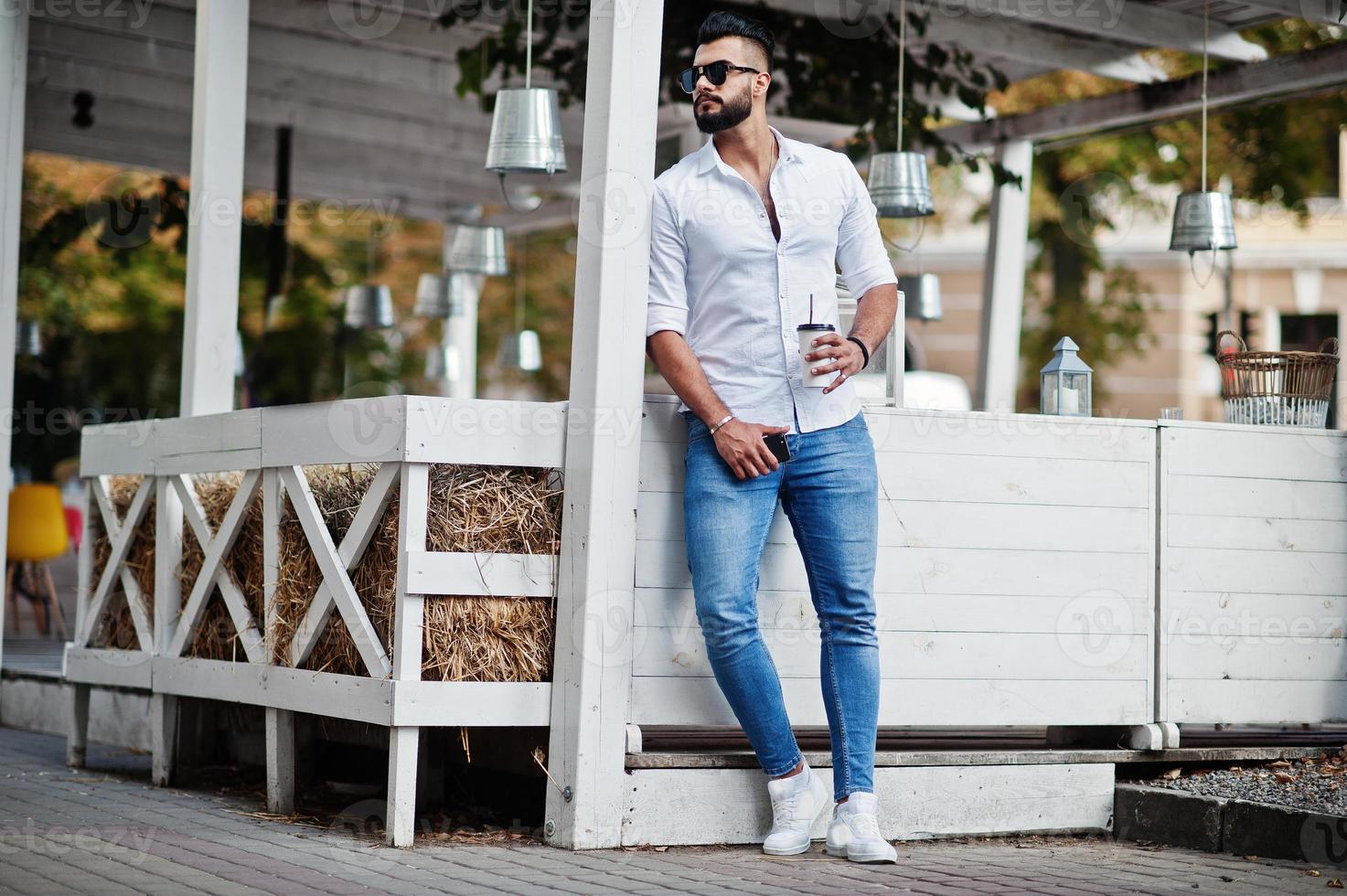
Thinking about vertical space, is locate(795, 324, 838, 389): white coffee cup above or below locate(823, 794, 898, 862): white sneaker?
above

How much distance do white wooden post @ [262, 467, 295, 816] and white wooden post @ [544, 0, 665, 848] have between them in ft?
3.46

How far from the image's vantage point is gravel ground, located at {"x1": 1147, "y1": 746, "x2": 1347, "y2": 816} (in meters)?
5.03

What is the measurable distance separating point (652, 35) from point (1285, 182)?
36.7 feet

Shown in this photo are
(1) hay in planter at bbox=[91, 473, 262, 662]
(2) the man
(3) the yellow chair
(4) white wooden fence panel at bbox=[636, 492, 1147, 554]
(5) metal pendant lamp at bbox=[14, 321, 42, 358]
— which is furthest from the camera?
(5) metal pendant lamp at bbox=[14, 321, 42, 358]

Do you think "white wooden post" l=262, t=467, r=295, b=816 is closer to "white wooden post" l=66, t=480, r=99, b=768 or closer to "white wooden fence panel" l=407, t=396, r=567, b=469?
"white wooden fence panel" l=407, t=396, r=567, b=469

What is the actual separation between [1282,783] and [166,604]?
3.80m

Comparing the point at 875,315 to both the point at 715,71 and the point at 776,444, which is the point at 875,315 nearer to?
the point at 776,444

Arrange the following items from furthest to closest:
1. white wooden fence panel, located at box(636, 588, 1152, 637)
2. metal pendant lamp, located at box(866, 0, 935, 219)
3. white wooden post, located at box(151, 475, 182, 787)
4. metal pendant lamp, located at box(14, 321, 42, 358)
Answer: metal pendant lamp, located at box(14, 321, 42, 358) → metal pendant lamp, located at box(866, 0, 935, 219) → white wooden post, located at box(151, 475, 182, 787) → white wooden fence panel, located at box(636, 588, 1152, 637)

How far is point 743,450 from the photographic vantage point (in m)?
4.63

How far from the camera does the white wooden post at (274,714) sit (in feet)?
17.9

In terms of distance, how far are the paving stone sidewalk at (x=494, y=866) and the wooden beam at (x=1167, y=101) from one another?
4.34 metres

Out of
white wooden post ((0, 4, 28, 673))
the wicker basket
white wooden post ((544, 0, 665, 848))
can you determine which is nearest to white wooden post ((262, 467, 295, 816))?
white wooden post ((544, 0, 665, 848))

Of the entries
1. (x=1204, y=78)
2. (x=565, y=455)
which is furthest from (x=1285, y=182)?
(x=565, y=455)

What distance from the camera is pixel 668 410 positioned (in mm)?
4969
